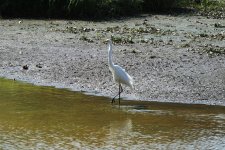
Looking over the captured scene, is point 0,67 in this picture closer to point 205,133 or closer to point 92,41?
point 92,41

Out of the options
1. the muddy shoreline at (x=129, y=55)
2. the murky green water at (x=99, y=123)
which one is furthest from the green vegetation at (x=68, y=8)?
the murky green water at (x=99, y=123)

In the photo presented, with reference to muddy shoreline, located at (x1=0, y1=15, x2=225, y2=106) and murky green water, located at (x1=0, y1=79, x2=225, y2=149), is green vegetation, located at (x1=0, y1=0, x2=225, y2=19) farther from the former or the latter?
murky green water, located at (x1=0, y1=79, x2=225, y2=149)

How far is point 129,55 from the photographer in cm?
1527

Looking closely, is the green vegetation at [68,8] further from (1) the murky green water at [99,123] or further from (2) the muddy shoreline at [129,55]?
(1) the murky green water at [99,123]

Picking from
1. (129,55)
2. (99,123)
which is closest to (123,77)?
(99,123)

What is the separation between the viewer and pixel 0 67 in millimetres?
14562

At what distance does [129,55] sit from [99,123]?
18.7 feet

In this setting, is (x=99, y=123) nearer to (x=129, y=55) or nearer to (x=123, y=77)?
(x=123, y=77)

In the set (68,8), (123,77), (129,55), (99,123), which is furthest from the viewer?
→ (68,8)

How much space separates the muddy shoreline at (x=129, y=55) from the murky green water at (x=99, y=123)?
0.82 metres

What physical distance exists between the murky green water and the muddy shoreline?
821 millimetres

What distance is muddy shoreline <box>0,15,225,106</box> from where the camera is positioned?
1226 centimetres

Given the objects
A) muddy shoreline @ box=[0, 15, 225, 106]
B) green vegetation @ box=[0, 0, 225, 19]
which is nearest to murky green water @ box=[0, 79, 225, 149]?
muddy shoreline @ box=[0, 15, 225, 106]

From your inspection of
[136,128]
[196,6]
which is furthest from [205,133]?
[196,6]
